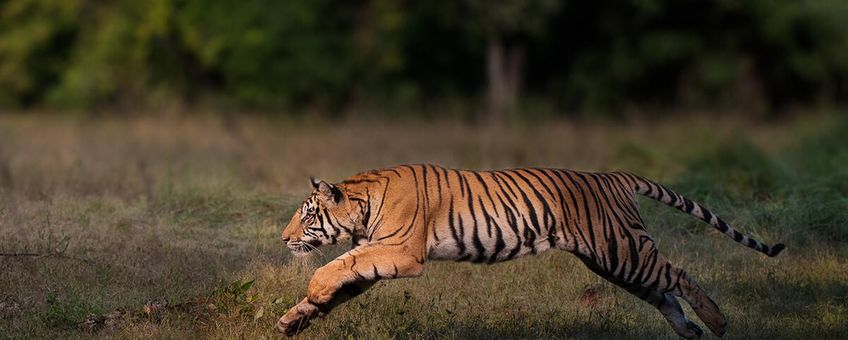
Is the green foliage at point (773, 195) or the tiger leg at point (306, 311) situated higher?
the tiger leg at point (306, 311)

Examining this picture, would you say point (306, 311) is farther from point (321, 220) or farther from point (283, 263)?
point (283, 263)

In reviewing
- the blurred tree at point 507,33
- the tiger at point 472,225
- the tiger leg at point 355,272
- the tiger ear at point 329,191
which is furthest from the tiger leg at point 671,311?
the blurred tree at point 507,33

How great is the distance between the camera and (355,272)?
718 centimetres

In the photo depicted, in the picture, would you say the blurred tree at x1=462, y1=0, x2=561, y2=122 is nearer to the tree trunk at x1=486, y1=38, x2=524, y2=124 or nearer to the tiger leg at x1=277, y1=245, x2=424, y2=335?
the tree trunk at x1=486, y1=38, x2=524, y2=124

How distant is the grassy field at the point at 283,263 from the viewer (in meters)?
8.20

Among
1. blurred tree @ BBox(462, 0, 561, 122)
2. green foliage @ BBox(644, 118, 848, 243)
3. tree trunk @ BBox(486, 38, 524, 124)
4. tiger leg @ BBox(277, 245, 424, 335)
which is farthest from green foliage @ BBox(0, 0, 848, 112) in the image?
tiger leg @ BBox(277, 245, 424, 335)

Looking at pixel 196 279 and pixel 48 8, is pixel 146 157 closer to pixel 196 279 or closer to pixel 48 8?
pixel 196 279

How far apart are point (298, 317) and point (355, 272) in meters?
0.56

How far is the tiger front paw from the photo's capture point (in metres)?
7.43

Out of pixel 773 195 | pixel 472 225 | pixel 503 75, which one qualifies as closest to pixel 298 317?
pixel 472 225

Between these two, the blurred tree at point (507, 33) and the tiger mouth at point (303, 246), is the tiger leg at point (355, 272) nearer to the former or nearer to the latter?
the tiger mouth at point (303, 246)

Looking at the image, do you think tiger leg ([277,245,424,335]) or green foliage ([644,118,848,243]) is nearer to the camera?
tiger leg ([277,245,424,335])

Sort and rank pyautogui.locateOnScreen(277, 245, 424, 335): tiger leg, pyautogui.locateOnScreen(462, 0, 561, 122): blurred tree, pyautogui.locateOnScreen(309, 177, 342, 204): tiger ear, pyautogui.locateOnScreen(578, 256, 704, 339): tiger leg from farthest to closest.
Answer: pyautogui.locateOnScreen(462, 0, 561, 122): blurred tree, pyautogui.locateOnScreen(578, 256, 704, 339): tiger leg, pyautogui.locateOnScreen(309, 177, 342, 204): tiger ear, pyautogui.locateOnScreen(277, 245, 424, 335): tiger leg

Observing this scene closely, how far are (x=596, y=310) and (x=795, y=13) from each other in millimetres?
22273
